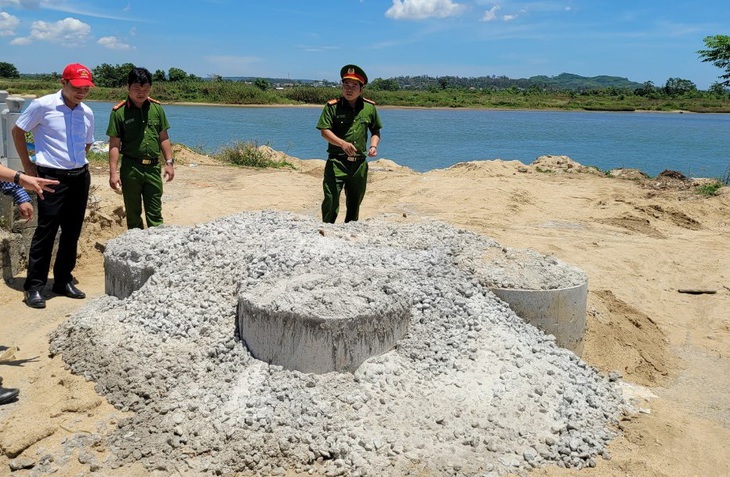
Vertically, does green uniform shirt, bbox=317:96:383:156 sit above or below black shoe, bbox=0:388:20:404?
above

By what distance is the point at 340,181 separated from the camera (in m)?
5.73

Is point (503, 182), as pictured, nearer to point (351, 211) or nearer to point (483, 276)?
point (351, 211)

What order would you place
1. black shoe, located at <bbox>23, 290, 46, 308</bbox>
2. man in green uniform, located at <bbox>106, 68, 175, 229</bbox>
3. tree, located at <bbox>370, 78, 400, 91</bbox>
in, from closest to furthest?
black shoe, located at <bbox>23, 290, 46, 308</bbox>, man in green uniform, located at <bbox>106, 68, 175, 229</bbox>, tree, located at <bbox>370, 78, 400, 91</bbox>

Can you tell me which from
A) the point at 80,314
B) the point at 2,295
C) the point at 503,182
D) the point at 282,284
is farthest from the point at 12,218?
the point at 503,182

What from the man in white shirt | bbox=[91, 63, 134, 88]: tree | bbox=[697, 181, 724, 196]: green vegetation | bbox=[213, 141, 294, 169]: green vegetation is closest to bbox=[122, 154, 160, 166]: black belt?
the man in white shirt

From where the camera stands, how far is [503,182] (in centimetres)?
1136

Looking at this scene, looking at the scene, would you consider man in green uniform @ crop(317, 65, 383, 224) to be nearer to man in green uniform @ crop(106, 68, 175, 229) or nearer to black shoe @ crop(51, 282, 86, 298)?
man in green uniform @ crop(106, 68, 175, 229)

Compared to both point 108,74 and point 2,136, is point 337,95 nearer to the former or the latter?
point 108,74

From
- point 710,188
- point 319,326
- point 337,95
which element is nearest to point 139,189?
point 319,326

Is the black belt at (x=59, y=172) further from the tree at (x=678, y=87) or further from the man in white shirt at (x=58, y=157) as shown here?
the tree at (x=678, y=87)

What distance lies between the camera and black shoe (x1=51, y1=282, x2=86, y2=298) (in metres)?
5.04

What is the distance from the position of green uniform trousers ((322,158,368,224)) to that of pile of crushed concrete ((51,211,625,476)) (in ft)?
3.17

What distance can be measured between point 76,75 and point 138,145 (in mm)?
757

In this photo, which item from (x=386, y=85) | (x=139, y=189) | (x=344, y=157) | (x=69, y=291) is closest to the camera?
(x=69, y=291)
